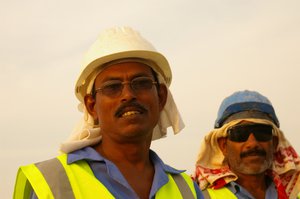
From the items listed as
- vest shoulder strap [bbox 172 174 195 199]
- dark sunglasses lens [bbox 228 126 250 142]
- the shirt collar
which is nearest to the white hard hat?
the shirt collar

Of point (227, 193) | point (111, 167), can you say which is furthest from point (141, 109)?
point (227, 193)

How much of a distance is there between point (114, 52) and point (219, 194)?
255 centimetres

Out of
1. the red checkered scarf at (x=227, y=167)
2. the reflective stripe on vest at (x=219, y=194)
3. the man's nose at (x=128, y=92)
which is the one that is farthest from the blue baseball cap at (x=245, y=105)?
the man's nose at (x=128, y=92)

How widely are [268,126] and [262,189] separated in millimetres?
710

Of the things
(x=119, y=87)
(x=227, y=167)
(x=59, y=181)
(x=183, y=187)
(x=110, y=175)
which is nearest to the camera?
(x=59, y=181)

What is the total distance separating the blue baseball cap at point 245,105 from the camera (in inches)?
219

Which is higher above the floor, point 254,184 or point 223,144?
point 223,144

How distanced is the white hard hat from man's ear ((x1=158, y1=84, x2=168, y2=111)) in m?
0.14

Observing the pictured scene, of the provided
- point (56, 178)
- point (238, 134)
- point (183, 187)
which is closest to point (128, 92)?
point (56, 178)

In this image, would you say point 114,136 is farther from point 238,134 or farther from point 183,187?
point 238,134

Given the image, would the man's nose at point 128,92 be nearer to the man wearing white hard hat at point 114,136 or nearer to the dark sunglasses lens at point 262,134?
the man wearing white hard hat at point 114,136

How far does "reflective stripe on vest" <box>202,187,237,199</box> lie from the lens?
17.7 feet

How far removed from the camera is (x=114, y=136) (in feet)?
11.8

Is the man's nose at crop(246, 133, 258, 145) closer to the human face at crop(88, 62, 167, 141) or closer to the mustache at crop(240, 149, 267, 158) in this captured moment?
the mustache at crop(240, 149, 267, 158)
